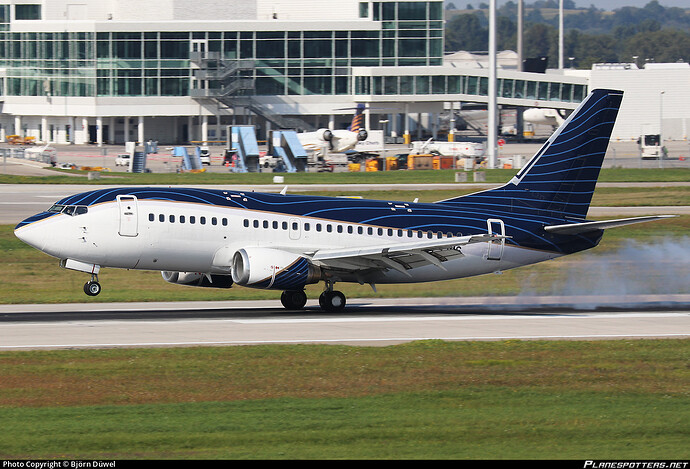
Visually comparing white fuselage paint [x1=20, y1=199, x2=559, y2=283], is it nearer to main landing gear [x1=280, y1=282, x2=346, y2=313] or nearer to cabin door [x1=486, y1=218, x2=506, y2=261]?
main landing gear [x1=280, y1=282, x2=346, y2=313]

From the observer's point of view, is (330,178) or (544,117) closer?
(330,178)

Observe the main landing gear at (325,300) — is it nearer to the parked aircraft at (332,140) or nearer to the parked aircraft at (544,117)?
the parked aircraft at (332,140)

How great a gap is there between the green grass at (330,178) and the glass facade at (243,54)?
6146cm

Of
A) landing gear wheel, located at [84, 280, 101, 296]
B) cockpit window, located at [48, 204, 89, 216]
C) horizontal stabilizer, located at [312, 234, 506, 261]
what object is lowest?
landing gear wheel, located at [84, 280, 101, 296]

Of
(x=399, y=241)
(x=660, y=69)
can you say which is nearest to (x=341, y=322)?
(x=399, y=241)

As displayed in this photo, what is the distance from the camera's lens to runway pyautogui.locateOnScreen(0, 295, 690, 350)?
31.2 meters

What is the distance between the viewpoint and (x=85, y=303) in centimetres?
4059

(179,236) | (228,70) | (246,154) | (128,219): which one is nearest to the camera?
(128,219)

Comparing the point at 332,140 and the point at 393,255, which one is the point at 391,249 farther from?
the point at 332,140

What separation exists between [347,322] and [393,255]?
3.55m

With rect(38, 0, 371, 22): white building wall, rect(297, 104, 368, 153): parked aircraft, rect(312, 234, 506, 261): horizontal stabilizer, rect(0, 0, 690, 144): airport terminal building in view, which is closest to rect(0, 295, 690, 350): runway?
rect(312, 234, 506, 261): horizontal stabilizer

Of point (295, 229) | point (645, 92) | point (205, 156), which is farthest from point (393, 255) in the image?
point (645, 92)

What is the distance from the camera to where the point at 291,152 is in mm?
114688

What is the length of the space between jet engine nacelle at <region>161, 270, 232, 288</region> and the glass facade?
128172mm
